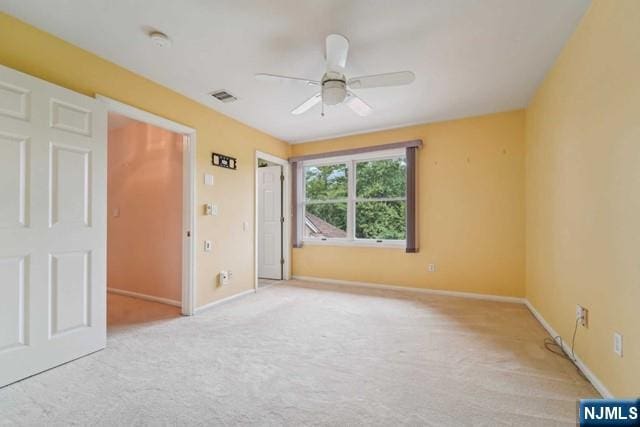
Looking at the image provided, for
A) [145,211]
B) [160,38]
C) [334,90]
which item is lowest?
[145,211]

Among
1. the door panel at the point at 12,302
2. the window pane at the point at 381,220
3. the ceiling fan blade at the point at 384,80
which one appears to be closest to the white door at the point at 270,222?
the window pane at the point at 381,220

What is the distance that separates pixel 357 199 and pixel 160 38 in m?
3.30

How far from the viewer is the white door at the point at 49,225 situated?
6.19 ft

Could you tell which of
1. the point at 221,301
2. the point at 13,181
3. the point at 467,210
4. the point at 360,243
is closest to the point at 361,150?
the point at 360,243

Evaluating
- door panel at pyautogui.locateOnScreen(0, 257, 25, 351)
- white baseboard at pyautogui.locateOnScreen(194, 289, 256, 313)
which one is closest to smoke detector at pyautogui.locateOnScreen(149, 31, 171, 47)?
door panel at pyautogui.locateOnScreen(0, 257, 25, 351)

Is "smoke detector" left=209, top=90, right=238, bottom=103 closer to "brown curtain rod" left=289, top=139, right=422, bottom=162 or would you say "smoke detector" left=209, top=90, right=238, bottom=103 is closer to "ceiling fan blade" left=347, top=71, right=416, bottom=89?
"ceiling fan blade" left=347, top=71, right=416, bottom=89

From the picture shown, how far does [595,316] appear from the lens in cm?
188

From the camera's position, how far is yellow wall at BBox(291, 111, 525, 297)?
3.72 m

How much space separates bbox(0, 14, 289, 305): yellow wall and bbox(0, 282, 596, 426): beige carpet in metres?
0.94

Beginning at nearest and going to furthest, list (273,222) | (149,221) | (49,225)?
(49,225) < (149,221) < (273,222)

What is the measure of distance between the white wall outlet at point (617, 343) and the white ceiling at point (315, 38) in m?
2.03

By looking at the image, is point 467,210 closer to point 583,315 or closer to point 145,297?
point 583,315

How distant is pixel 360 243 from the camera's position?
4680 millimetres

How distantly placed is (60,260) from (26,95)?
1.15 metres
